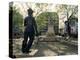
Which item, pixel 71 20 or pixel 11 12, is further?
pixel 71 20

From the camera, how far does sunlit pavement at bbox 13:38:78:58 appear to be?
182 cm

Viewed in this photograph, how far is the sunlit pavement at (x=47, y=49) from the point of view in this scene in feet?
5.97

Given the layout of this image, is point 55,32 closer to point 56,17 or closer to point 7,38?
point 56,17

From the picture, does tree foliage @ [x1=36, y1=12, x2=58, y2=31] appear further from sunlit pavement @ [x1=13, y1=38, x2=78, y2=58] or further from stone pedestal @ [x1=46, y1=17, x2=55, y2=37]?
sunlit pavement @ [x1=13, y1=38, x2=78, y2=58]

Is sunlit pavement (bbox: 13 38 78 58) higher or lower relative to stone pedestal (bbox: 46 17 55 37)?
lower

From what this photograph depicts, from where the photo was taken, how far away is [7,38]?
1.80m

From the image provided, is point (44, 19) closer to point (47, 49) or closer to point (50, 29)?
point (50, 29)

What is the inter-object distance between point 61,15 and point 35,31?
0.37 meters

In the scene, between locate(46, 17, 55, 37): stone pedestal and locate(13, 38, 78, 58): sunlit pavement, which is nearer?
locate(13, 38, 78, 58): sunlit pavement

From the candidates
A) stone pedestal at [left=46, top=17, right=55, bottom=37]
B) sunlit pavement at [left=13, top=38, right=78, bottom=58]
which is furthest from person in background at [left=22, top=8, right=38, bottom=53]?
stone pedestal at [left=46, top=17, right=55, bottom=37]

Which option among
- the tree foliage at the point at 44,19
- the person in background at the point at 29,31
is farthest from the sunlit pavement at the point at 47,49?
the tree foliage at the point at 44,19

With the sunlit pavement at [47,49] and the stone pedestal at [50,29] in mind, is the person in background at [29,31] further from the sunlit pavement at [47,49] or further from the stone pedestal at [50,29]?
the stone pedestal at [50,29]

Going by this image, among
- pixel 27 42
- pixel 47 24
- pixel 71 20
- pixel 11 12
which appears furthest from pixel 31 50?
pixel 71 20

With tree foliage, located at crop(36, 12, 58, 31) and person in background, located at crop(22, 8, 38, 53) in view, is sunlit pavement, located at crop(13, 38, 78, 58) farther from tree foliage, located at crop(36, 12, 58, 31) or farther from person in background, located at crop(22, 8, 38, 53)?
tree foliage, located at crop(36, 12, 58, 31)
